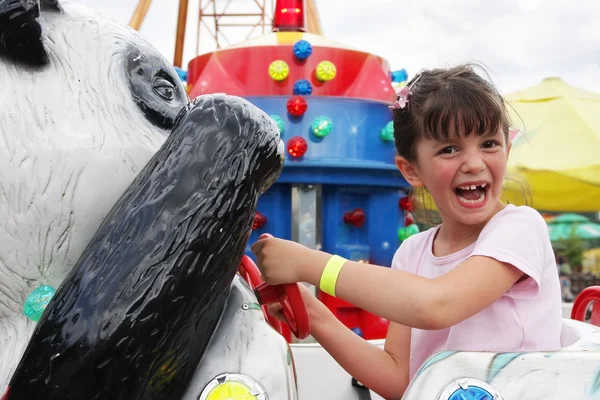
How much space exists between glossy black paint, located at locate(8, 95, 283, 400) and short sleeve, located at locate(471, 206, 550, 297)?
35cm

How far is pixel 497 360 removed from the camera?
0.64 m

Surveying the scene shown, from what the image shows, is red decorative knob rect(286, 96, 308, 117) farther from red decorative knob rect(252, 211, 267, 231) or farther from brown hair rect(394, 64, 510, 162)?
brown hair rect(394, 64, 510, 162)

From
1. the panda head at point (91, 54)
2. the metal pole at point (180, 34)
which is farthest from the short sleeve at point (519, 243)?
the metal pole at point (180, 34)

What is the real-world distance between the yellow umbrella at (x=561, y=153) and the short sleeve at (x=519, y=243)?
3270 mm

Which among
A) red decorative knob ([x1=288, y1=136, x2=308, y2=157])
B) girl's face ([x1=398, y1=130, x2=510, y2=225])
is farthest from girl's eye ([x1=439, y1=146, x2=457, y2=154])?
red decorative knob ([x1=288, y1=136, x2=308, y2=157])

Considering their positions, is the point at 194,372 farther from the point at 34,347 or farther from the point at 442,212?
the point at 442,212

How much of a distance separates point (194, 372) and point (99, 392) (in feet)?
0.34

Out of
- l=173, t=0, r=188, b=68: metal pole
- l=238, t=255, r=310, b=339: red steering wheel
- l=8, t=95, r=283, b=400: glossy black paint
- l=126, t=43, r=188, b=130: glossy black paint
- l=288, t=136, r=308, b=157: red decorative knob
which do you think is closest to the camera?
l=8, t=95, r=283, b=400: glossy black paint

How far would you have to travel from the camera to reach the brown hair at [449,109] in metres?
0.83

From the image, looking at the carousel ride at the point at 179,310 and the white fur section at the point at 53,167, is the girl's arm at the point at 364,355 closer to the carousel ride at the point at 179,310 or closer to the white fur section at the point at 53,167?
the carousel ride at the point at 179,310

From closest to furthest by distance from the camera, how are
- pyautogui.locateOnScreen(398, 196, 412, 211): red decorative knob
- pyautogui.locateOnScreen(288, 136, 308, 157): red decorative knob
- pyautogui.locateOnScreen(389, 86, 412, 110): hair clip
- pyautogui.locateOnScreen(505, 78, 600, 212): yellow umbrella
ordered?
pyautogui.locateOnScreen(389, 86, 412, 110): hair clip, pyautogui.locateOnScreen(288, 136, 308, 157): red decorative knob, pyautogui.locateOnScreen(398, 196, 412, 211): red decorative knob, pyautogui.locateOnScreen(505, 78, 600, 212): yellow umbrella

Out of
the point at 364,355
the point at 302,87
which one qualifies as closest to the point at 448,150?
the point at 364,355

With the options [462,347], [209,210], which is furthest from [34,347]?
[462,347]

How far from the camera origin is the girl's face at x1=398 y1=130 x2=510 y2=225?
2.73 ft
